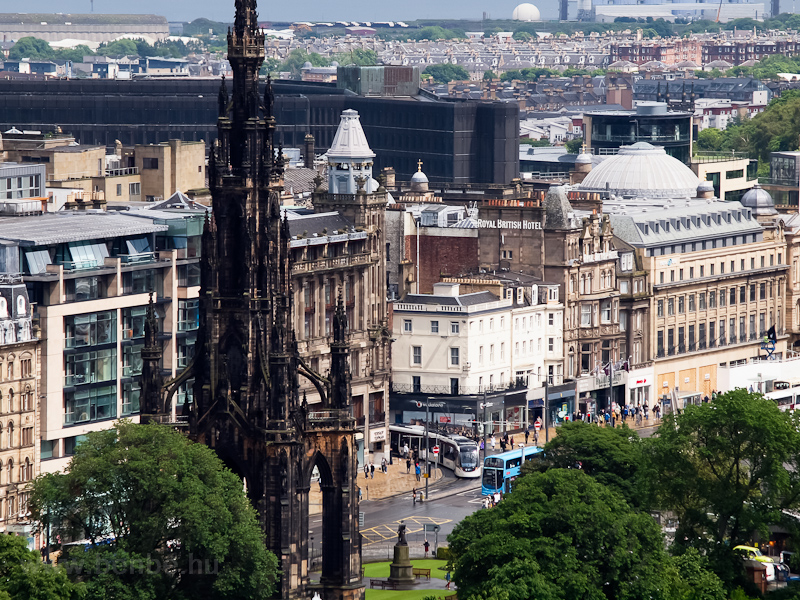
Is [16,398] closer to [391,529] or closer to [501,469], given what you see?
[391,529]

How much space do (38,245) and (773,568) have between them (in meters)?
54.7

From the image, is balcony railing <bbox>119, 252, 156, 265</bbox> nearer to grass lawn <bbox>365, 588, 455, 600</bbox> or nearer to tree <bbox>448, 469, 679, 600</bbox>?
grass lawn <bbox>365, 588, 455, 600</bbox>

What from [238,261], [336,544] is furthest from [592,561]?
[238,261]

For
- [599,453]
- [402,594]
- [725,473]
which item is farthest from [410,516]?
[725,473]

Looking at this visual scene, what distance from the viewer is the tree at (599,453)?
158375 mm

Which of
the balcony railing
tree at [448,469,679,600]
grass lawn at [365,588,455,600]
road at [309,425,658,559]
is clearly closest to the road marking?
road at [309,425,658,559]

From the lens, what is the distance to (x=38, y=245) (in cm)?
17712

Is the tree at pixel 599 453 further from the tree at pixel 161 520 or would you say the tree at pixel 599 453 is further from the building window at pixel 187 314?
the building window at pixel 187 314

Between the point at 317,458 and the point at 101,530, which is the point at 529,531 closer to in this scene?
the point at 317,458

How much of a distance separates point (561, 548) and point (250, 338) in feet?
61.9

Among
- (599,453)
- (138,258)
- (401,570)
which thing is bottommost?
(401,570)

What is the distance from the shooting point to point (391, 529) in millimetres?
179875

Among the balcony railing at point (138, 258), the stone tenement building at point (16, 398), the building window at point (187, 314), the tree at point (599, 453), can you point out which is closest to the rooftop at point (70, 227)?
the balcony railing at point (138, 258)

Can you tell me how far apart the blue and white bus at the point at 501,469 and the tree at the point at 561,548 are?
5043 centimetres
